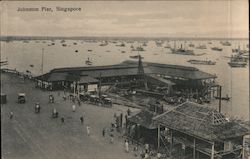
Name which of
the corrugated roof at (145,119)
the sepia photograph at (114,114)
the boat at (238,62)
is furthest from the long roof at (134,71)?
the boat at (238,62)

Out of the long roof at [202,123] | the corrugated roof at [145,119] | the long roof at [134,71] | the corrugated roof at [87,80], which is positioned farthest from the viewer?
the long roof at [134,71]

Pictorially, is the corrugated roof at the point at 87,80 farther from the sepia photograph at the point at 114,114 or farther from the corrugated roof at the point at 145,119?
the corrugated roof at the point at 145,119

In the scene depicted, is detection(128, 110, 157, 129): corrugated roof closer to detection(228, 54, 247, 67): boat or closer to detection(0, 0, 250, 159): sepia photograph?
detection(0, 0, 250, 159): sepia photograph

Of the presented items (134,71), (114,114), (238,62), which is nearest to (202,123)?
(114,114)

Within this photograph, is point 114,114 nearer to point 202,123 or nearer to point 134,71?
point 202,123

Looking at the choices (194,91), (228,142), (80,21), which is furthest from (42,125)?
(194,91)

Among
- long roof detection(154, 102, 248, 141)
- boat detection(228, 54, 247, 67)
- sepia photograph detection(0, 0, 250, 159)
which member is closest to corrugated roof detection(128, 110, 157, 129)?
sepia photograph detection(0, 0, 250, 159)

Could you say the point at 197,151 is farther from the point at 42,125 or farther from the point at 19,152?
the point at 42,125
